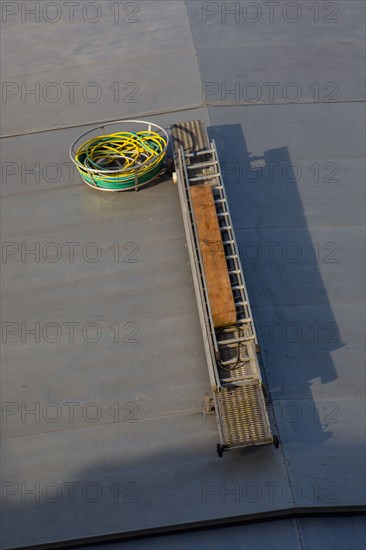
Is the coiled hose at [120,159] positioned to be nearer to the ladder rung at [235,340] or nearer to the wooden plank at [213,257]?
the wooden plank at [213,257]

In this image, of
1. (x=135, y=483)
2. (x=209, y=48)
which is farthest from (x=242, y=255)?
(x=209, y=48)

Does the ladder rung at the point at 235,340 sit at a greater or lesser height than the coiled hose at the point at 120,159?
lesser

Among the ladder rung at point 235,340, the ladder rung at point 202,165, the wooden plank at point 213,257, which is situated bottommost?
the ladder rung at point 235,340

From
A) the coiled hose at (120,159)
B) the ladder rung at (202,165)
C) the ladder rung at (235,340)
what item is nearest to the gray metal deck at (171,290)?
the coiled hose at (120,159)

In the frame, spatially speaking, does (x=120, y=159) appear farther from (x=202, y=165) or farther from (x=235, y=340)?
(x=235, y=340)

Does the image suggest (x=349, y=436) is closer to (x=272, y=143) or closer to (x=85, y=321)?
(x=85, y=321)

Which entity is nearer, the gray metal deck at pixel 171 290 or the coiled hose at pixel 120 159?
the gray metal deck at pixel 171 290
